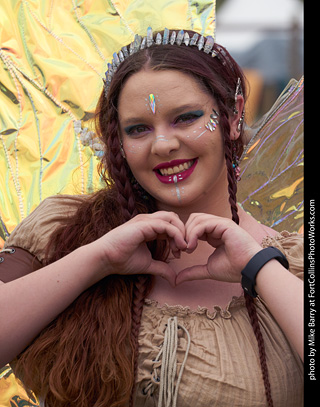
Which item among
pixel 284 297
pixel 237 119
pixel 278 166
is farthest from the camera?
pixel 278 166

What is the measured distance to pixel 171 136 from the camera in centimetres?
156

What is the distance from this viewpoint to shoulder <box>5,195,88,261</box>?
1.65m

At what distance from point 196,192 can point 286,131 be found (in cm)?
80

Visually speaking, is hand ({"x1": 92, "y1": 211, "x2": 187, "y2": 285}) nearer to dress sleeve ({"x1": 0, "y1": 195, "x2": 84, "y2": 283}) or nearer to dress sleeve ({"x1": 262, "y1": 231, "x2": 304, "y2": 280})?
dress sleeve ({"x1": 0, "y1": 195, "x2": 84, "y2": 283})

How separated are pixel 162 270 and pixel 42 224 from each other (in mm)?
413

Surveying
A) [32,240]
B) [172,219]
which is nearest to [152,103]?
[172,219]

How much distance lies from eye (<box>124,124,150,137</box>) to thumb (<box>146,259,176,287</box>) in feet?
1.23

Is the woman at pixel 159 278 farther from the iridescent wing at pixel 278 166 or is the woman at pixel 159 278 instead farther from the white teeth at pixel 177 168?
the iridescent wing at pixel 278 166

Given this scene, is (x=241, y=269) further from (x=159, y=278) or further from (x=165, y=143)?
(x=165, y=143)

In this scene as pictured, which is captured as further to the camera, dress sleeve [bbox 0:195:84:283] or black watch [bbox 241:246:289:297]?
dress sleeve [bbox 0:195:84:283]

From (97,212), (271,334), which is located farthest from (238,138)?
(271,334)

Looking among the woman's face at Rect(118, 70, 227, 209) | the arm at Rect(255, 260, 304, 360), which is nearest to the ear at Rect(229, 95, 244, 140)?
the woman's face at Rect(118, 70, 227, 209)

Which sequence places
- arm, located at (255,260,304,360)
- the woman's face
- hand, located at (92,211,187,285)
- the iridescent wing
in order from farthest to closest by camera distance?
the iridescent wing < the woman's face < hand, located at (92,211,187,285) < arm, located at (255,260,304,360)

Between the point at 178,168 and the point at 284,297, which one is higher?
the point at 178,168
